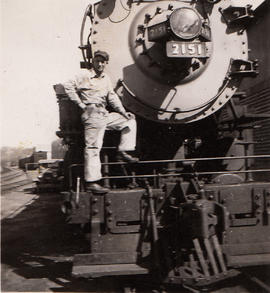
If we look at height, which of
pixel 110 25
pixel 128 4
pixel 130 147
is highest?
pixel 128 4

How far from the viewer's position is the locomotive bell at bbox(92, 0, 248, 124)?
342 centimetres

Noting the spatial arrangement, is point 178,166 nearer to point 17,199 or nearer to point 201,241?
point 201,241

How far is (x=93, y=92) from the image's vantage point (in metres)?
3.16

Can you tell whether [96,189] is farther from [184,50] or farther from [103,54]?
[184,50]

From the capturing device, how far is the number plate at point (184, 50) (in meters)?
3.05

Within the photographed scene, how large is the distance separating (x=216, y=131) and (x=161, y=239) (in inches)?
61.1

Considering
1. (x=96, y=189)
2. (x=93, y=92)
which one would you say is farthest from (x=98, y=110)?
(x=96, y=189)

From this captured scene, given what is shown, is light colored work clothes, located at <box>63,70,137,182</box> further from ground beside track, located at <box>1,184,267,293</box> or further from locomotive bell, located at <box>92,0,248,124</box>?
ground beside track, located at <box>1,184,267,293</box>

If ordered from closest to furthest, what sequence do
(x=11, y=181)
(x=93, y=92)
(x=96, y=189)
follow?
1. (x=96, y=189)
2. (x=93, y=92)
3. (x=11, y=181)

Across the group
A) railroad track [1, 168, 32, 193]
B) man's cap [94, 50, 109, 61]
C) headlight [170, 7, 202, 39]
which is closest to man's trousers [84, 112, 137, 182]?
man's cap [94, 50, 109, 61]

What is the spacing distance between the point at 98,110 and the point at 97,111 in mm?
17

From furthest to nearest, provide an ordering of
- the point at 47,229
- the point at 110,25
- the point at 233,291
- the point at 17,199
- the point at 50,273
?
1. the point at 17,199
2. the point at 47,229
3. the point at 50,273
4. the point at 110,25
5. the point at 233,291

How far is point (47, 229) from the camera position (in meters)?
6.15

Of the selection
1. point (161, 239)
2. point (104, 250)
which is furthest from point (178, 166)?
point (104, 250)
